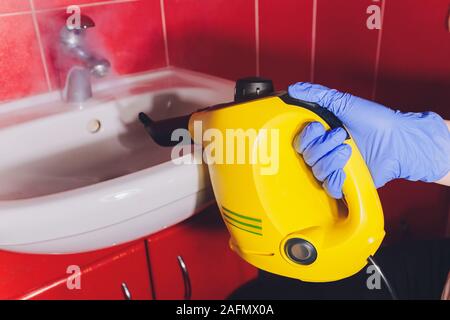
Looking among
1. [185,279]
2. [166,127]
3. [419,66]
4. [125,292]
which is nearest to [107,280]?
[125,292]

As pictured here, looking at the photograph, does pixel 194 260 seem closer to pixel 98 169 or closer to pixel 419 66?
pixel 98 169

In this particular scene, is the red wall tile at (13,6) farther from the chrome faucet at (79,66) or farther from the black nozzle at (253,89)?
the black nozzle at (253,89)

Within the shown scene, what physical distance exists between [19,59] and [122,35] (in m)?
0.20

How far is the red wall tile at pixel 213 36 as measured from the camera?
911mm

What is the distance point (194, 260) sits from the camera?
0.86 metres

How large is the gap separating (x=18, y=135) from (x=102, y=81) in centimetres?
21

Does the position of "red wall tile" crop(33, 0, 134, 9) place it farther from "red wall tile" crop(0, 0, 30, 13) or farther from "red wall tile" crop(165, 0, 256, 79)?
"red wall tile" crop(165, 0, 256, 79)

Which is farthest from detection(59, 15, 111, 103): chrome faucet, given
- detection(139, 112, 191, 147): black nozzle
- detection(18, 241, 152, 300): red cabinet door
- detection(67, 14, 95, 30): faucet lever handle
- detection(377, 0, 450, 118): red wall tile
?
detection(377, 0, 450, 118): red wall tile

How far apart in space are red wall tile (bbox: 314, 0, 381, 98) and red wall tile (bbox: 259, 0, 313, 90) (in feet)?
0.09

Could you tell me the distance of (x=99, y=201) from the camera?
49 cm

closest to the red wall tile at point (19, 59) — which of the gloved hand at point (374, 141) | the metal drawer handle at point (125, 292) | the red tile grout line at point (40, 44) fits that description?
the red tile grout line at point (40, 44)

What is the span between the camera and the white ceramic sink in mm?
490
